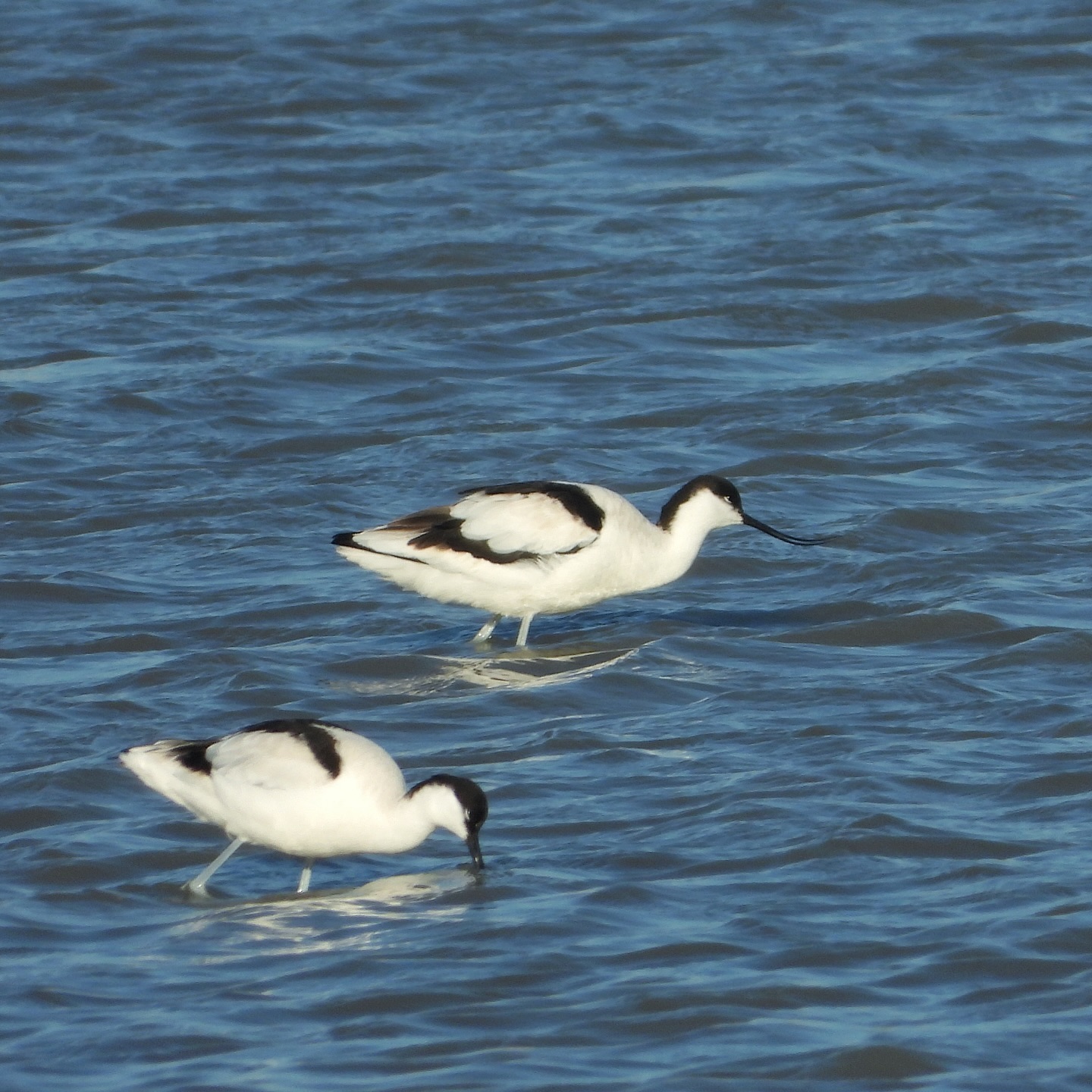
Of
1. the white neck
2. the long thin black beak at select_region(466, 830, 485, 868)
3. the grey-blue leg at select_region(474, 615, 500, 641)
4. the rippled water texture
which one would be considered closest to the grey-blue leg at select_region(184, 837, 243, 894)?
the rippled water texture

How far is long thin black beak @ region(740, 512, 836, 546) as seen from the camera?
33.7ft

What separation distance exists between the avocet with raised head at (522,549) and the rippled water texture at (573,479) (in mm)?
307

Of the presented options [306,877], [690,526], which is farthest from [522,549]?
[306,877]

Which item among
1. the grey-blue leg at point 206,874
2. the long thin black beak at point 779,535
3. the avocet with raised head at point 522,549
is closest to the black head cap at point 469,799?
the grey-blue leg at point 206,874

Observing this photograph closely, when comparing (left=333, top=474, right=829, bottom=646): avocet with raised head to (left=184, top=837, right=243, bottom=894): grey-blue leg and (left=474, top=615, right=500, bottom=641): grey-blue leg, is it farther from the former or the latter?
(left=184, top=837, right=243, bottom=894): grey-blue leg

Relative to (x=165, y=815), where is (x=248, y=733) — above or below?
above

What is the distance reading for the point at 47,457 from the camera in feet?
39.2

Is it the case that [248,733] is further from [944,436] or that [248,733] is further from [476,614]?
[944,436]

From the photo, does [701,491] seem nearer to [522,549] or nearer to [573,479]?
[522,549]

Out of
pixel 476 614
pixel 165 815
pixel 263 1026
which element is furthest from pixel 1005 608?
pixel 263 1026

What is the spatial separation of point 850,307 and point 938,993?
8.44 meters

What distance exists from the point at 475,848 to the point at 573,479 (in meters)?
4.81

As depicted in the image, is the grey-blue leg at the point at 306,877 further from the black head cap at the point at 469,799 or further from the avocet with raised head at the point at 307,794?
the black head cap at the point at 469,799

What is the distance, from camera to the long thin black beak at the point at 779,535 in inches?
405
